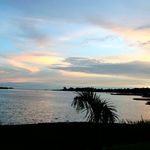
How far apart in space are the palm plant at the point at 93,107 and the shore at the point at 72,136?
32.9 inches

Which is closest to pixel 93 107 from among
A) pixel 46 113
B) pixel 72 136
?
pixel 72 136

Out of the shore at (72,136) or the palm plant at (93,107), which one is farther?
the shore at (72,136)

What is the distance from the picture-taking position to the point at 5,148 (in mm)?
12234

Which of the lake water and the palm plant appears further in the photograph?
the lake water

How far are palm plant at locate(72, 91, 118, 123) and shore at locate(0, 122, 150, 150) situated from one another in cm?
84

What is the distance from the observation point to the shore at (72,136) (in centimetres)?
1291

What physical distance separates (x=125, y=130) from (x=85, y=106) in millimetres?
4776

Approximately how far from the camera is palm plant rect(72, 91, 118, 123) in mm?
10836

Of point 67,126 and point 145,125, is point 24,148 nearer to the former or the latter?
point 67,126

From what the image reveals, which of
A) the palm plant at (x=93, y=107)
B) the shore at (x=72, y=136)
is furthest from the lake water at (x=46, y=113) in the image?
the shore at (x=72, y=136)

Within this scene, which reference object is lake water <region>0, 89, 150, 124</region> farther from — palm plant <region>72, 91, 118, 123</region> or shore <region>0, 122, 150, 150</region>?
shore <region>0, 122, 150, 150</region>

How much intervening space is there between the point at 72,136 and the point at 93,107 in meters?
3.38

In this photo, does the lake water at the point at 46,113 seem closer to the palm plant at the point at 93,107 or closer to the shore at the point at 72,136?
the palm plant at the point at 93,107

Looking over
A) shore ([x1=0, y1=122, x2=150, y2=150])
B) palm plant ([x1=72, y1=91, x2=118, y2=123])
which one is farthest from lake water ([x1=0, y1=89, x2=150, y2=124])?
shore ([x1=0, y1=122, x2=150, y2=150])
